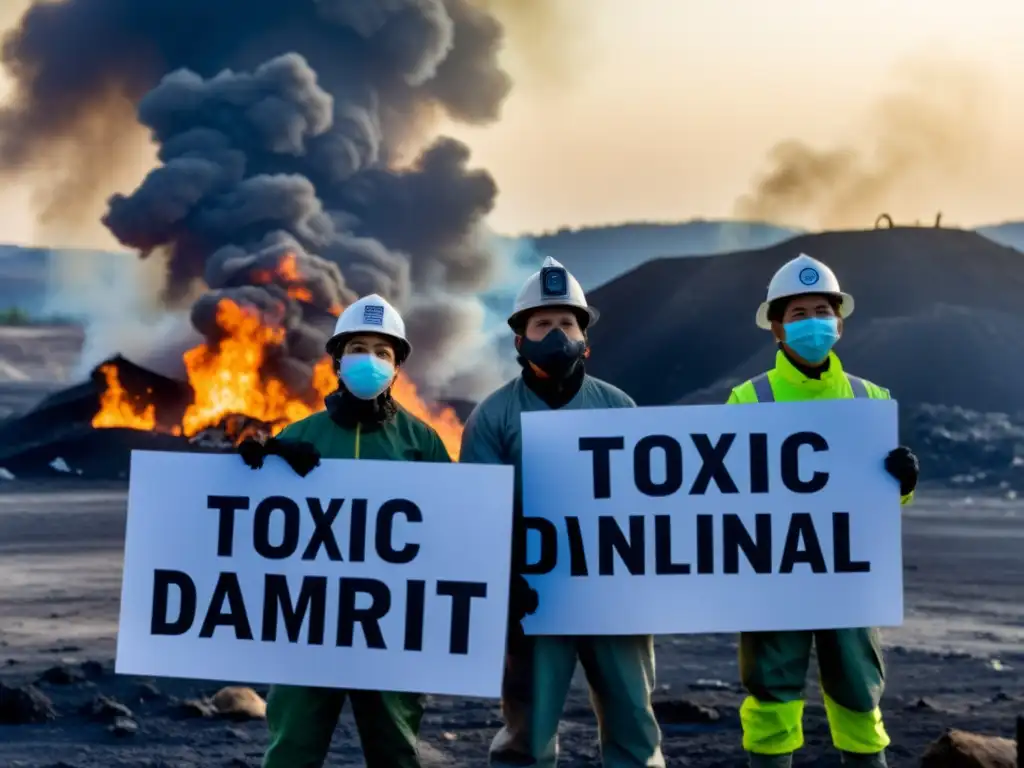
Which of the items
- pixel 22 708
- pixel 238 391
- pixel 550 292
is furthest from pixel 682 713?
pixel 238 391

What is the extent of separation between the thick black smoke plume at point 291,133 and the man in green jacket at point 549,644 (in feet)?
25.2

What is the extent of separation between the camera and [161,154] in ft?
67.7

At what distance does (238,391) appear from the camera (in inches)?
733

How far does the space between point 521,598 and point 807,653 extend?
1063 mm

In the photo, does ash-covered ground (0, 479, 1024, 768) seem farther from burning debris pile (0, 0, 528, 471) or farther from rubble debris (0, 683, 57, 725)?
burning debris pile (0, 0, 528, 471)

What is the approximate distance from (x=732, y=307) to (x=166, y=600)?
1046 centimetres

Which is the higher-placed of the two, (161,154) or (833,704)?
(161,154)

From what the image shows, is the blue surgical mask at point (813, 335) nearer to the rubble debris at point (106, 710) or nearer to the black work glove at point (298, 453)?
the black work glove at point (298, 453)

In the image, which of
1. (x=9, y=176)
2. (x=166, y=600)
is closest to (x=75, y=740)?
(x=166, y=600)

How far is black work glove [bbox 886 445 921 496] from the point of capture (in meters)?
3.24

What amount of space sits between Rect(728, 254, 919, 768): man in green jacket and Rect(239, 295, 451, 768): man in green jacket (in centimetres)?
120

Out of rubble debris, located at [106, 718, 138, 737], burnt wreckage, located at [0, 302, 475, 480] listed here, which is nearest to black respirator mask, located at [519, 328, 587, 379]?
rubble debris, located at [106, 718, 138, 737]

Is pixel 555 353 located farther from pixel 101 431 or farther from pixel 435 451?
pixel 101 431

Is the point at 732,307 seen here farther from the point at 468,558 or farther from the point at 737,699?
the point at 468,558
